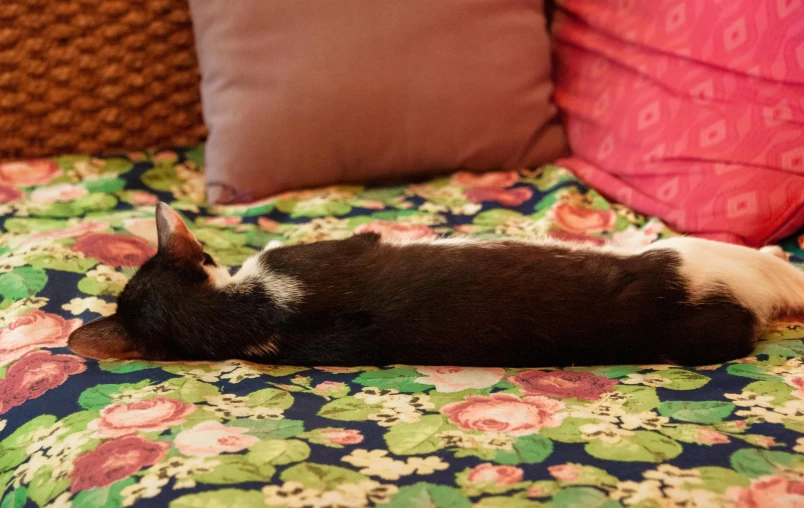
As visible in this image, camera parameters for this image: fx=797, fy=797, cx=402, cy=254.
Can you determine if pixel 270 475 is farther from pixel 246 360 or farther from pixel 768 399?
pixel 768 399

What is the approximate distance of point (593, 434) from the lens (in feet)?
3.02

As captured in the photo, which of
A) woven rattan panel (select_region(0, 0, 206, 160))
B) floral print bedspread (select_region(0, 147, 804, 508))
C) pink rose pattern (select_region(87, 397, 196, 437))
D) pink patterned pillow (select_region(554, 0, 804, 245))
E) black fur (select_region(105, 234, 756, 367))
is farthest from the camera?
woven rattan panel (select_region(0, 0, 206, 160))

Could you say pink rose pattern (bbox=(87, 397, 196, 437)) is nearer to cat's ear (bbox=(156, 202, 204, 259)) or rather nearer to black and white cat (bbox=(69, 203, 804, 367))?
black and white cat (bbox=(69, 203, 804, 367))

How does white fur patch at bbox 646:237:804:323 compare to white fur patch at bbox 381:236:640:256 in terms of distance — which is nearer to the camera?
white fur patch at bbox 646:237:804:323

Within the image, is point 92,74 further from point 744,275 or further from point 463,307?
point 744,275

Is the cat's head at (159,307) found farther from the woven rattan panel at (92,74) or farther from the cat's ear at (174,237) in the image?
the woven rattan panel at (92,74)

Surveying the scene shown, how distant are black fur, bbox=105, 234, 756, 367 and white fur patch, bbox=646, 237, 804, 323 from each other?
0.02 metres

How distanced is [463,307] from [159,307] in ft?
1.49

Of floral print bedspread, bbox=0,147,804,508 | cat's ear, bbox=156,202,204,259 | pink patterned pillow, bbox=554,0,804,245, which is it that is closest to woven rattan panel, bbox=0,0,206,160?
floral print bedspread, bbox=0,147,804,508

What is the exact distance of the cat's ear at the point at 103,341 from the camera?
116cm

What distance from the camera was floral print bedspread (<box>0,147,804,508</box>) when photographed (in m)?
0.81

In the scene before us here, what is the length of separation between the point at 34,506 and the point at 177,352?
0.32 m

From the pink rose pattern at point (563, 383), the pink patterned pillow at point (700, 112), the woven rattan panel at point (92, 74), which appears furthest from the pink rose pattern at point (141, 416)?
the woven rattan panel at point (92, 74)

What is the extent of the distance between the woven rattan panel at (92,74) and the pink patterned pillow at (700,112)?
0.97 m
